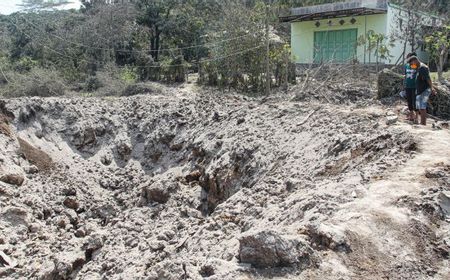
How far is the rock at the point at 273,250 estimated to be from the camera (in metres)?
4.15

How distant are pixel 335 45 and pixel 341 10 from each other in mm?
1727

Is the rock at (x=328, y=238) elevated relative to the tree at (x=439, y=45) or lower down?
lower down

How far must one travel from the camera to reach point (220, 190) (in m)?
8.67

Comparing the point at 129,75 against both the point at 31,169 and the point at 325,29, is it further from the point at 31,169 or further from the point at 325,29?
the point at 31,169

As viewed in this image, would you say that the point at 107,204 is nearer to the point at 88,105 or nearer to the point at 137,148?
the point at 137,148

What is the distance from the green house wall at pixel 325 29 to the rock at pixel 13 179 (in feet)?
39.8

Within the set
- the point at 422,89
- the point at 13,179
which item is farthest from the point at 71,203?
the point at 422,89

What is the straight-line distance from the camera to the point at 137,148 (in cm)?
1195

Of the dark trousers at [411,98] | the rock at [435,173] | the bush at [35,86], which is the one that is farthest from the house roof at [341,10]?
the rock at [435,173]

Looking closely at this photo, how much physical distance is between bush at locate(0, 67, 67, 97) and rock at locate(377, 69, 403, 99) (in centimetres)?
1153

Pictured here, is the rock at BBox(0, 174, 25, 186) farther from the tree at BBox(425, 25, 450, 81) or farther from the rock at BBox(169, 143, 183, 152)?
the tree at BBox(425, 25, 450, 81)

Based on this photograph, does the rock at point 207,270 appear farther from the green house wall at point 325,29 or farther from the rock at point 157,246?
the green house wall at point 325,29

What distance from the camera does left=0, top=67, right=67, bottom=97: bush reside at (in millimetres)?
17562

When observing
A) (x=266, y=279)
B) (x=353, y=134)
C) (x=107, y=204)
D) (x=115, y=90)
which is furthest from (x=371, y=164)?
(x=115, y=90)
